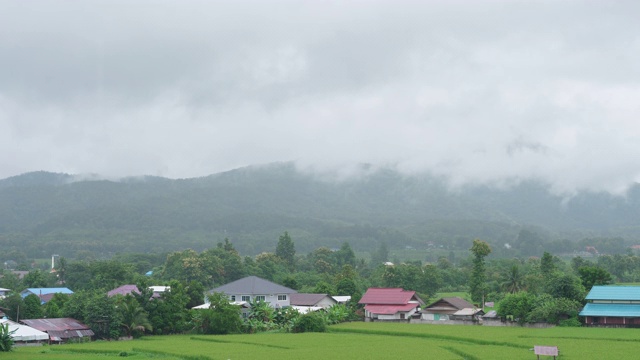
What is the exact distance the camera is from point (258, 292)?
224 ft

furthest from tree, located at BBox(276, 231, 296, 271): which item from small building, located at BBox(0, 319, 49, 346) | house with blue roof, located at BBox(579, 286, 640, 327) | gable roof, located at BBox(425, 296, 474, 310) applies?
small building, located at BBox(0, 319, 49, 346)

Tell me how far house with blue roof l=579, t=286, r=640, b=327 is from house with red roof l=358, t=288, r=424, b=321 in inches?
650

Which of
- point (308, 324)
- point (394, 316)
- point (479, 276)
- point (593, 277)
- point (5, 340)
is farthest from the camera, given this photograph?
point (479, 276)

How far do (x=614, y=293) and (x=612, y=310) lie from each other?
2.13 metres

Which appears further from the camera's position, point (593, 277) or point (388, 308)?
point (388, 308)

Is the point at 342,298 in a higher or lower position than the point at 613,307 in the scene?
higher

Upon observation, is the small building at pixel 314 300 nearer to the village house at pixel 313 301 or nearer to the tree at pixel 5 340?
the village house at pixel 313 301

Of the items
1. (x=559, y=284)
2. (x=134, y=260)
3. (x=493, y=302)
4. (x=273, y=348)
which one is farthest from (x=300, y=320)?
(x=134, y=260)

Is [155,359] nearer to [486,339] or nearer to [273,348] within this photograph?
[273,348]

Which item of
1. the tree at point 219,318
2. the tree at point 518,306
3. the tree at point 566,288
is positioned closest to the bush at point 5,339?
the tree at point 219,318

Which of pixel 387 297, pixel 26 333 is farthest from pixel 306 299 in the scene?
pixel 26 333

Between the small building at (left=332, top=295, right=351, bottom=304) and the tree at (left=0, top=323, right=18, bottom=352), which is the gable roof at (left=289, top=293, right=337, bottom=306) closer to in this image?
the small building at (left=332, top=295, right=351, bottom=304)

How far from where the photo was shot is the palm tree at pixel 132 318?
51.8m

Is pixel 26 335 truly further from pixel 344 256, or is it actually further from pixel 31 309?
pixel 344 256
